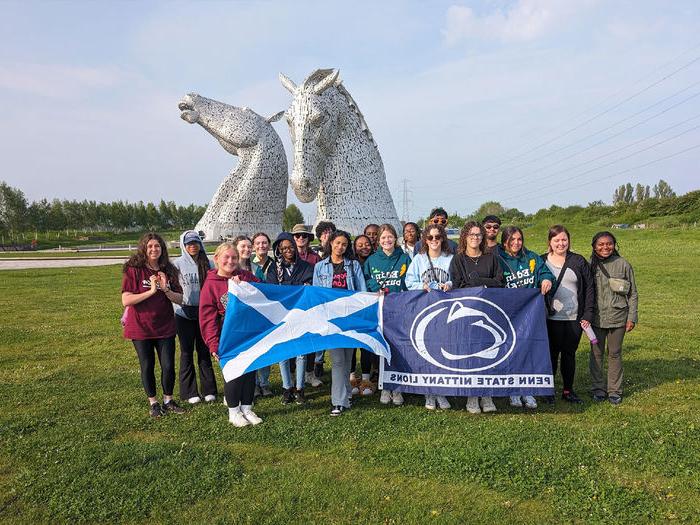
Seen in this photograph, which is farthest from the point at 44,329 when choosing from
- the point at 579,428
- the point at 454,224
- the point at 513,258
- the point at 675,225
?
the point at 454,224

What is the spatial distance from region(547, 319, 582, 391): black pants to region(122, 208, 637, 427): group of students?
0.04 feet

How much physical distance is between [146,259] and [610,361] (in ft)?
17.0

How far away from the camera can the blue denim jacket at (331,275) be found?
5270mm

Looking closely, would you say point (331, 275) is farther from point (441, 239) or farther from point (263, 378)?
point (263, 378)

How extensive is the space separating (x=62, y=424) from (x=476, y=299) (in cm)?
443

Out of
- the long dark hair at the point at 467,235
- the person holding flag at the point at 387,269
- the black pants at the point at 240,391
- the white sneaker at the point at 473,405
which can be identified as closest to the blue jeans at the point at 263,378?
the black pants at the point at 240,391

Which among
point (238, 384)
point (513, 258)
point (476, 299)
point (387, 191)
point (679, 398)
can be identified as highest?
point (387, 191)

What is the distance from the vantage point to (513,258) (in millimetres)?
5230

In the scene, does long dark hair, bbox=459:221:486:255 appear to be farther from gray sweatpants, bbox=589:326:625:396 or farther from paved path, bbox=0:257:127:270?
paved path, bbox=0:257:127:270

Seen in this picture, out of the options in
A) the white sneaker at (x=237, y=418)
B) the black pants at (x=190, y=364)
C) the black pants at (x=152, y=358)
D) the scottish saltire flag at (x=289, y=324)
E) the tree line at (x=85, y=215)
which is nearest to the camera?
the white sneaker at (x=237, y=418)

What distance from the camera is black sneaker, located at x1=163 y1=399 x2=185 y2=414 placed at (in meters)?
5.00

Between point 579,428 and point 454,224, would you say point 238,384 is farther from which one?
point 454,224

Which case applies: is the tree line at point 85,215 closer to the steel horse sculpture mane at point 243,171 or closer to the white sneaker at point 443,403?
the steel horse sculpture mane at point 243,171

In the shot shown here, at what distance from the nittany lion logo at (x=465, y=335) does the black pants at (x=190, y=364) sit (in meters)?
2.41
